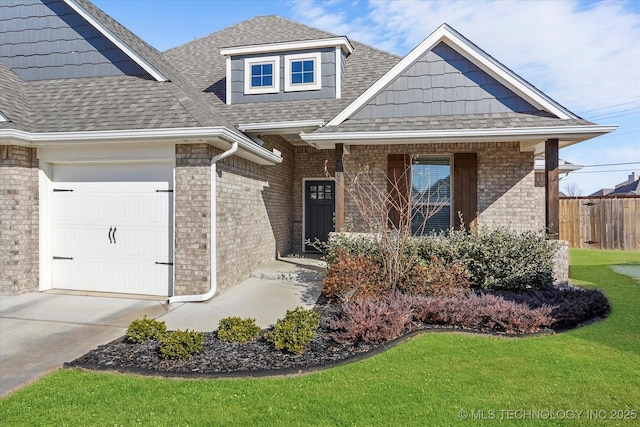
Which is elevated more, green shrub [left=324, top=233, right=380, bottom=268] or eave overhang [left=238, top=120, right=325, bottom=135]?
eave overhang [left=238, top=120, right=325, bottom=135]

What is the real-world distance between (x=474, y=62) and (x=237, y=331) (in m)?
7.64

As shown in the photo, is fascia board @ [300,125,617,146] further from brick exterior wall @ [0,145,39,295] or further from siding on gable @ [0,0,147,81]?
brick exterior wall @ [0,145,39,295]

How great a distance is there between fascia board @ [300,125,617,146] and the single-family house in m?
0.03

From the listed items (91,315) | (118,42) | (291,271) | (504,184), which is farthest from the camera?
(504,184)

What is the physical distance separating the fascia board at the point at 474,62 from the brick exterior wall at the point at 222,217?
8.15 ft

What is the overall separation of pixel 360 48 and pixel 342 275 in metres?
9.13

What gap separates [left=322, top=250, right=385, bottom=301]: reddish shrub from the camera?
20.7 ft

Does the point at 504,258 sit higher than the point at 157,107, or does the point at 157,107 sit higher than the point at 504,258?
the point at 157,107

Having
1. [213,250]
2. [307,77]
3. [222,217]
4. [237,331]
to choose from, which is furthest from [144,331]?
[307,77]

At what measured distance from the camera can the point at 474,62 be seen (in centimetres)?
862

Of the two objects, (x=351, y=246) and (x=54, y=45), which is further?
(x=54, y=45)

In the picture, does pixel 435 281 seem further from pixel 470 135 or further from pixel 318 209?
pixel 318 209

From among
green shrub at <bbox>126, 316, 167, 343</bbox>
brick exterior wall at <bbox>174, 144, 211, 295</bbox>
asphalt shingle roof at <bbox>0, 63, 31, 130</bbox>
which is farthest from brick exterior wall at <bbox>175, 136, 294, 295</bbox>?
asphalt shingle roof at <bbox>0, 63, 31, 130</bbox>

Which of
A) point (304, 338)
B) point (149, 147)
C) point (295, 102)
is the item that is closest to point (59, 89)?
point (149, 147)
